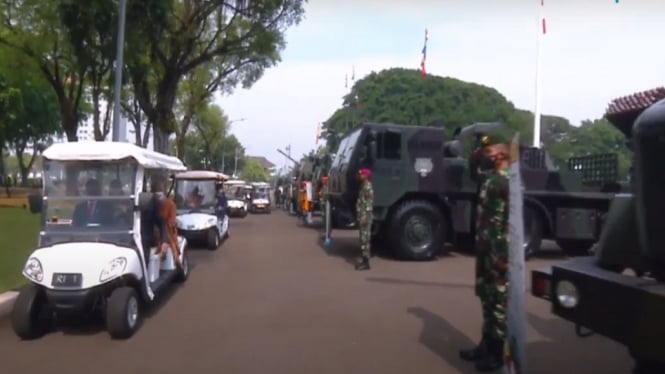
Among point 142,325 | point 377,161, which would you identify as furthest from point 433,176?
point 142,325

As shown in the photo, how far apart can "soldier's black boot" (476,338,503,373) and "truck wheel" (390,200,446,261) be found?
8157 millimetres

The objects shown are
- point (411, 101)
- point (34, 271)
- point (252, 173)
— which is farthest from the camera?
point (252, 173)

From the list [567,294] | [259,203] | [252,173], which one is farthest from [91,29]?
[252,173]

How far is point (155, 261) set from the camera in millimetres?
9539

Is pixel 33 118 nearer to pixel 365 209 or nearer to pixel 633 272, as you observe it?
pixel 365 209

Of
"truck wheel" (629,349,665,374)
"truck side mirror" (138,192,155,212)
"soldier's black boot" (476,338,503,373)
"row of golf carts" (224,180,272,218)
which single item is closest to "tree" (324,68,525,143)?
"row of golf carts" (224,180,272,218)

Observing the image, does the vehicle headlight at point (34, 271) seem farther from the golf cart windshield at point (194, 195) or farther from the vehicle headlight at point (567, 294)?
the golf cart windshield at point (194, 195)

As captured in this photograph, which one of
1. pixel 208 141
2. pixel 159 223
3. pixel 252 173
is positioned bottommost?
pixel 159 223

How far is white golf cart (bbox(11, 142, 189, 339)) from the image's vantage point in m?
7.68

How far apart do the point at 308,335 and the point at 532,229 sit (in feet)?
29.2

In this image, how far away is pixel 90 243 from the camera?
324 inches

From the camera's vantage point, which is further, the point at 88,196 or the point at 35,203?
the point at 88,196

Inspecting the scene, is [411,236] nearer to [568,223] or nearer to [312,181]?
[568,223]

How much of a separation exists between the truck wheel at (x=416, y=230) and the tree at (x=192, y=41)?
33.6 ft
